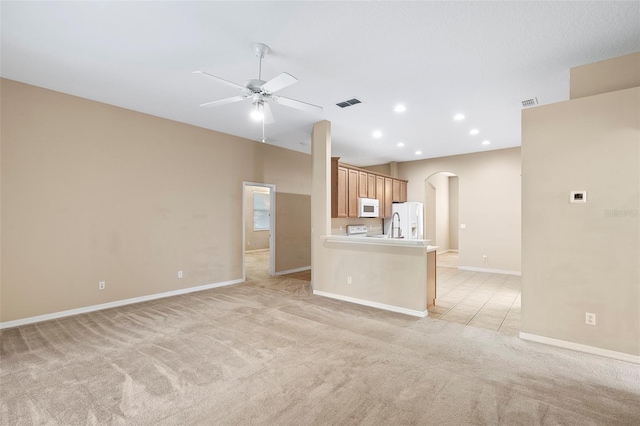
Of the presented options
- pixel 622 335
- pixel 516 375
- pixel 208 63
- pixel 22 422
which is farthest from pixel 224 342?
pixel 622 335

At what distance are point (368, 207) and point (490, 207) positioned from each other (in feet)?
9.84

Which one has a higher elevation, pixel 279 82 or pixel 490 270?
pixel 279 82

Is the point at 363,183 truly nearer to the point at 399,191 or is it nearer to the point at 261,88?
the point at 399,191

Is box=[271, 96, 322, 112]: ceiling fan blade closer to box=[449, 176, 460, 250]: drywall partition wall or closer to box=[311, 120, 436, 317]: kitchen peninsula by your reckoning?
box=[311, 120, 436, 317]: kitchen peninsula

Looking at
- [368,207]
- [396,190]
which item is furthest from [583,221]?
[396,190]

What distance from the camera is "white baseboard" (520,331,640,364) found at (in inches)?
104

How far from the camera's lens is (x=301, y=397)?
2.16m

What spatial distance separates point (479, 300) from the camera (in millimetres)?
Answer: 4672

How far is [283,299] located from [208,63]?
11.2 ft

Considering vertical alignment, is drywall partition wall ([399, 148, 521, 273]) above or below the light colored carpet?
above

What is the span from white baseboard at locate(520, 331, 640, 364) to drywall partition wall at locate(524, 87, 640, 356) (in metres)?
0.04

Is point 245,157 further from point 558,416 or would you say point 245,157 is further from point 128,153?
point 558,416

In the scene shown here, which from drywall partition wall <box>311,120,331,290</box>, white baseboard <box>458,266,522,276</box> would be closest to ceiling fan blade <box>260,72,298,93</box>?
drywall partition wall <box>311,120,331,290</box>

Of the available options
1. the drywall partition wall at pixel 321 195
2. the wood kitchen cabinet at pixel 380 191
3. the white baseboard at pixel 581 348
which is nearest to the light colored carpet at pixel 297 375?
the white baseboard at pixel 581 348
